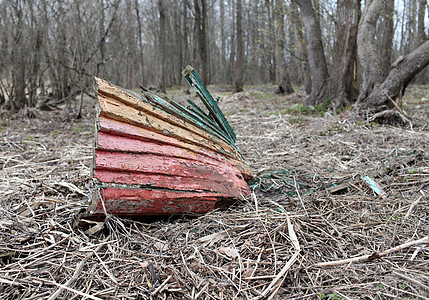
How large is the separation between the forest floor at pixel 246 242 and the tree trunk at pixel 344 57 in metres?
3.87

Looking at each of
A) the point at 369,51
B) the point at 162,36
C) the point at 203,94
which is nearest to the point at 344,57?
the point at 369,51

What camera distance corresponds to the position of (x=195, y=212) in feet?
6.82

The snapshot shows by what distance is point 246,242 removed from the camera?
173 cm

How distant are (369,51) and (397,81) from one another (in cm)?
99

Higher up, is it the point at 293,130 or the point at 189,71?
the point at 189,71

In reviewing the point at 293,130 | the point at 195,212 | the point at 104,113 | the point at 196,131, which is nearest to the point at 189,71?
the point at 196,131

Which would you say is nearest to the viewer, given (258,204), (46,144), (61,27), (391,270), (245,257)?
(391,270)

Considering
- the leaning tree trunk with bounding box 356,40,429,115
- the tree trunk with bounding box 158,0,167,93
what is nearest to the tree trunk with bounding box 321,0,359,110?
the leaning tree trunk with bounding box 356,40,429,115

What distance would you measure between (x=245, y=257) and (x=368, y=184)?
1495mm

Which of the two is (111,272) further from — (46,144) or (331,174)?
(46,144)

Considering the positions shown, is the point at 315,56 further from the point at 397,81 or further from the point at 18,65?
the point at 18,65

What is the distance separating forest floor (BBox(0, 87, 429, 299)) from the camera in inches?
54.6

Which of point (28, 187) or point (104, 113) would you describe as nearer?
point (104, 113)

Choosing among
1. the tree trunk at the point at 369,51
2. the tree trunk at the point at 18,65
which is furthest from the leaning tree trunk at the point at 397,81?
the tree trunk at the point at 18,65
